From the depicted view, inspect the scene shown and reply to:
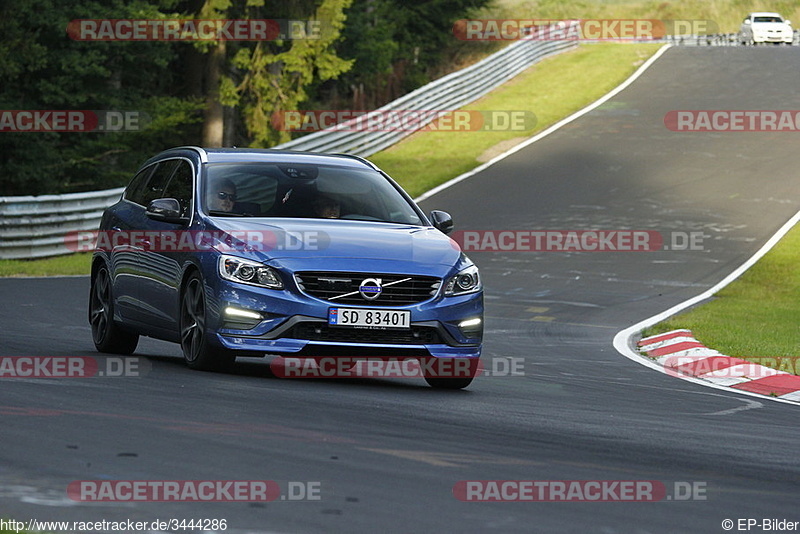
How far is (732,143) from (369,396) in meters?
26.5

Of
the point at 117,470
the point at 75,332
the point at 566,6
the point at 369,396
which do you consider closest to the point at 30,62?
the point at 75,332

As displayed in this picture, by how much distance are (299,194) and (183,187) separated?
102 cm

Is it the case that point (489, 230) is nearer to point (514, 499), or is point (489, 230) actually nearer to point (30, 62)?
point (30, 62)

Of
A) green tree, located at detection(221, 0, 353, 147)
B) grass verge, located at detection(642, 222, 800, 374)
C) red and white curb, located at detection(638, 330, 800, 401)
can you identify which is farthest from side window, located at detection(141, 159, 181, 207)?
green tree, located at detection(221, 0, 353, 147)

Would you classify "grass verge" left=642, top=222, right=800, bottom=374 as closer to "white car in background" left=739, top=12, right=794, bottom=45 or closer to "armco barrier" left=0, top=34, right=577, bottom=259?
"armco barrier" left=0, top=34, right=577, bottom=259

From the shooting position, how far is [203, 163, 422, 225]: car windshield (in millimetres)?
11375

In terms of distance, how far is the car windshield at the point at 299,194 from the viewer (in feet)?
37.3

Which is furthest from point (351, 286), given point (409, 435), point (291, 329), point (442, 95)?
point (442, 95)

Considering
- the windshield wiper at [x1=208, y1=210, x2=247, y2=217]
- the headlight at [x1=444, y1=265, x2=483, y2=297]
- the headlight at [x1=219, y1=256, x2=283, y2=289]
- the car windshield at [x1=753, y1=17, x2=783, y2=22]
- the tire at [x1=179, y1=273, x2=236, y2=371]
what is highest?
the car windshield at [x1=753, y1=17, x2=783, y2=22]

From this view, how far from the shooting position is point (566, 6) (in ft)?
273

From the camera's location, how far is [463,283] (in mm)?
10875

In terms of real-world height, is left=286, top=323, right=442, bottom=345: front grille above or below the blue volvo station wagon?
below

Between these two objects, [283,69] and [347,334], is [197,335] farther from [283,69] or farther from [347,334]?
[283,69]

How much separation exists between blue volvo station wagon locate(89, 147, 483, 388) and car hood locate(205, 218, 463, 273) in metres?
0.01
